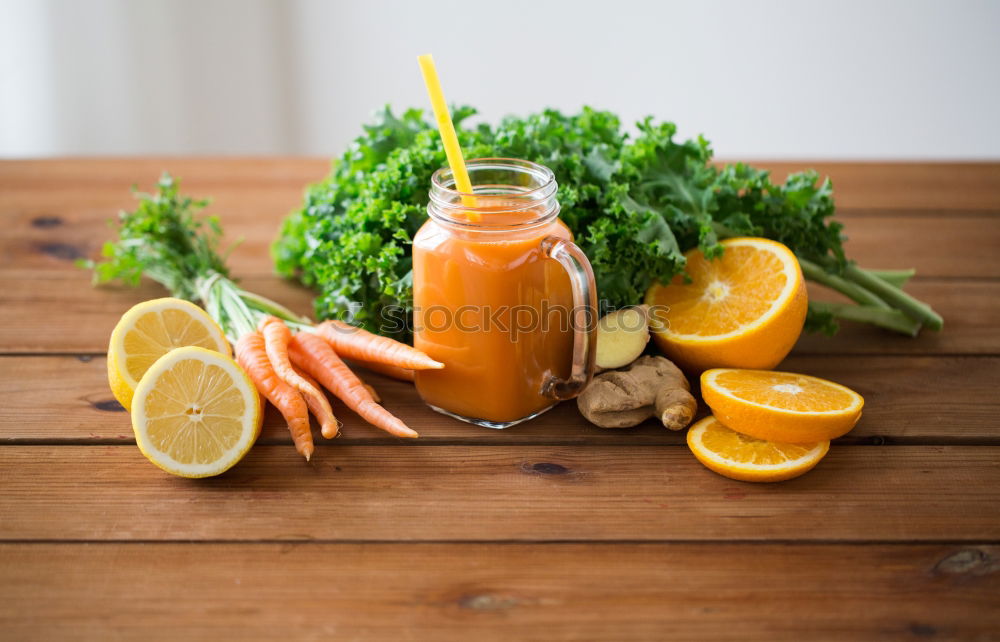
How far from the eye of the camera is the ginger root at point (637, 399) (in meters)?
1.60

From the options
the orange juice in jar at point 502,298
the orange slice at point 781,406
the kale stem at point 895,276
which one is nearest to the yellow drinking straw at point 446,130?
the orange juice in jar at point 502,298

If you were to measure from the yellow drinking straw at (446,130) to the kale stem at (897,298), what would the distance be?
93cm

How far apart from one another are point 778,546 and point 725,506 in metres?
0.11

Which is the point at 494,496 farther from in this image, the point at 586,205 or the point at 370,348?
the point at 586,205

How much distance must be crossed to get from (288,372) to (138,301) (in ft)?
2.08

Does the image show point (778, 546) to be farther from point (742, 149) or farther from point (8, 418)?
point (742, 149)

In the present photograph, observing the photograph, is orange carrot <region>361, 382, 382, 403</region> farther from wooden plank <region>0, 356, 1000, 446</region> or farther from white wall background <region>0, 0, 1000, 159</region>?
white wall background <region>0, 0, 1000, 159</region>

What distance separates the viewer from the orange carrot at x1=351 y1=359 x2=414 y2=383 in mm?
1790

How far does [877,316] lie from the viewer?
78.1 inches

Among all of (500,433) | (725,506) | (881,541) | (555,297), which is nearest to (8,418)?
(500,433)

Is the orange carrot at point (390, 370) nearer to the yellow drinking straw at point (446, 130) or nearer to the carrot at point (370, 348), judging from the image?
the carrot at point (370, 348)

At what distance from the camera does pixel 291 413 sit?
5.29ft

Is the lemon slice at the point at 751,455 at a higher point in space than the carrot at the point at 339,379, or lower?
lower

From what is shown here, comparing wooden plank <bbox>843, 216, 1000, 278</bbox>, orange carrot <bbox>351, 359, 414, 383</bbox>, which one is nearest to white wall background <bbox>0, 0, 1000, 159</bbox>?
wooden plank <bbox>843, 216, 1000, 278</bbox>
